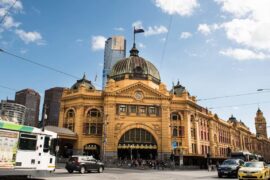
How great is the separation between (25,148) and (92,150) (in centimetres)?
3756

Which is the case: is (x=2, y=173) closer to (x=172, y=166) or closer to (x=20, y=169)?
(x=20, y=169)

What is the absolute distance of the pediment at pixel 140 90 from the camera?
54.6 m

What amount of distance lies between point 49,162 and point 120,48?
345ft

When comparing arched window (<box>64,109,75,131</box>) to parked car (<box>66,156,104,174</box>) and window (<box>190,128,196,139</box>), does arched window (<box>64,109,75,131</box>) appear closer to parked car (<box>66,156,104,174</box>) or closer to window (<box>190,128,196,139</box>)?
window (<box>190,128,196,139</box>)

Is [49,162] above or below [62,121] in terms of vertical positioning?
below

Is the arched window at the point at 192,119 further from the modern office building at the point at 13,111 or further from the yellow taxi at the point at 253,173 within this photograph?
the modern office building at the point at 13,111

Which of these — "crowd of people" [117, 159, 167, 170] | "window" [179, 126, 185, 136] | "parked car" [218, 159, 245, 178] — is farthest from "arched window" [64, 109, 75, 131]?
"parked car" [218, 159, 245, 178]

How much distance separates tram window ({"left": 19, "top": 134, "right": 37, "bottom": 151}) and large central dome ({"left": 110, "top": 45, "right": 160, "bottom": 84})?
4256 cm

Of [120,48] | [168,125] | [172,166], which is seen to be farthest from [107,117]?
[120,48]

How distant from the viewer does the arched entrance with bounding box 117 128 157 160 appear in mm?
52469

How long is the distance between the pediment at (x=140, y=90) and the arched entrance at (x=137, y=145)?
22.2ft

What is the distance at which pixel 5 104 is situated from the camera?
23609 millimetres

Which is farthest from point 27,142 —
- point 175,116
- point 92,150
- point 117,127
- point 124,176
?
point 175,116

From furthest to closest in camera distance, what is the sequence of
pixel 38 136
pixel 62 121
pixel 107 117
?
pixel 62 121 → pixel 107 117 → pixel 38 136
